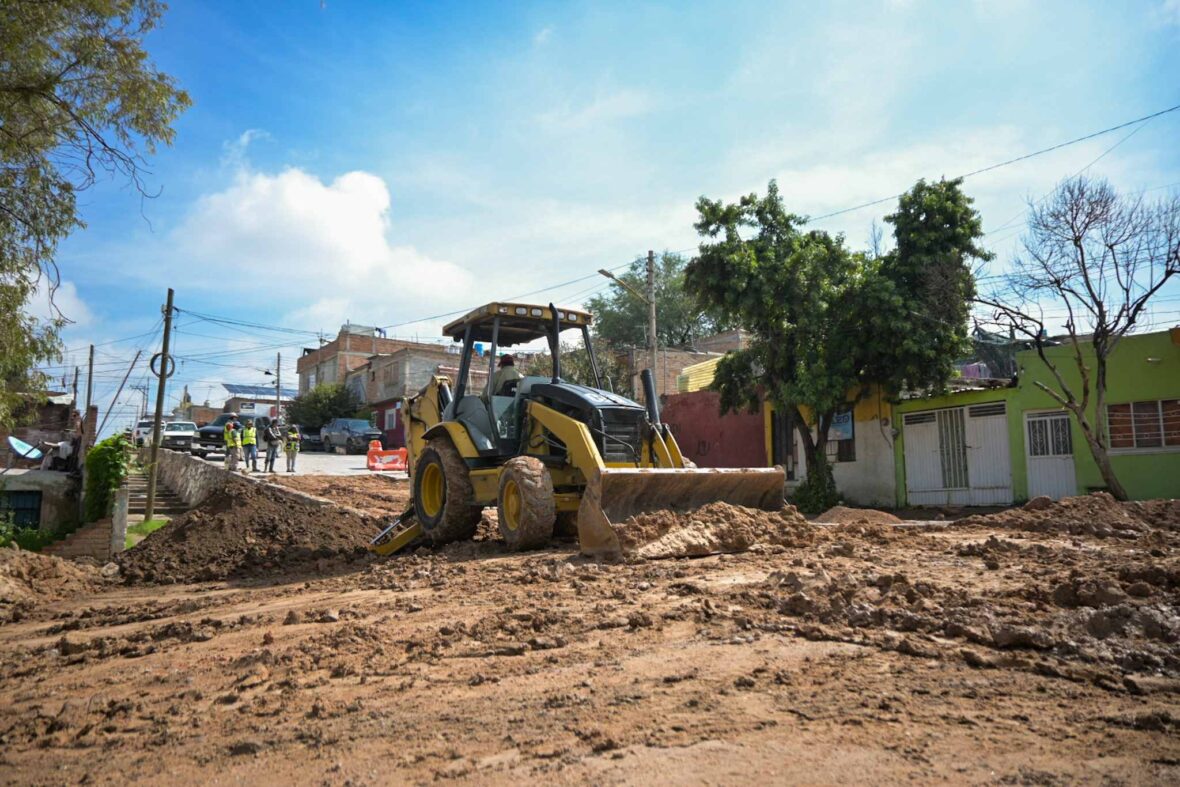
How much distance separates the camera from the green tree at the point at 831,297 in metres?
17.5

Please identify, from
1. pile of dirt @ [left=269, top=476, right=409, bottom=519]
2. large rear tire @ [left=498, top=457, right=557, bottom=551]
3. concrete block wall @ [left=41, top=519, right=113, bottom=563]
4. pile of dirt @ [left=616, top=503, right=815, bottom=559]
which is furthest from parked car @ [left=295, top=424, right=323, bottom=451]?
pile of dirt @ [left=616, top=503, right=815, bottom=559]

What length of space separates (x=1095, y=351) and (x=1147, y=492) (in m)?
2.82

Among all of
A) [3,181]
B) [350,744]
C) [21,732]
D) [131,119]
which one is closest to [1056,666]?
[350,744]

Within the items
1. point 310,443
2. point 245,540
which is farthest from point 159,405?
point 310,443

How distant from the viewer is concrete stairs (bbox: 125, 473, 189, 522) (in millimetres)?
18828

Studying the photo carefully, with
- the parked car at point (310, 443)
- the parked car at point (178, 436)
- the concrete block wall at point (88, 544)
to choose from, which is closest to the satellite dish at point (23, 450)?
the parked car at point (178, 436)

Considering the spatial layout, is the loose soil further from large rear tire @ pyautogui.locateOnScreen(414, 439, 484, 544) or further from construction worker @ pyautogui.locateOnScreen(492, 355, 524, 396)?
construction worker @ pyautogui.locateOnScreen(492, 355, 524, 396)

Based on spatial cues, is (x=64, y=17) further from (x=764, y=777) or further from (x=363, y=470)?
(x=363, y=470)

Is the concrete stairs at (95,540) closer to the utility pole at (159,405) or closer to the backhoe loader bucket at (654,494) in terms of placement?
the utility pole at (159,405)

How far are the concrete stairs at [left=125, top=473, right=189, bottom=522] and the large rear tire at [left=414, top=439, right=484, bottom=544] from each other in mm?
10473

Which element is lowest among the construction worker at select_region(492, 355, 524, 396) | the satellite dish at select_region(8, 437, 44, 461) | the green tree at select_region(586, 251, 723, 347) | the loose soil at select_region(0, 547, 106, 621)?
the loose soil at select_region(0, 547, 106, 621)

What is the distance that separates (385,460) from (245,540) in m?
18.6

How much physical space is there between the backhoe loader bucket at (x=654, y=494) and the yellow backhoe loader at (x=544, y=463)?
0.01 m

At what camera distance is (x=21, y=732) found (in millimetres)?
3715
